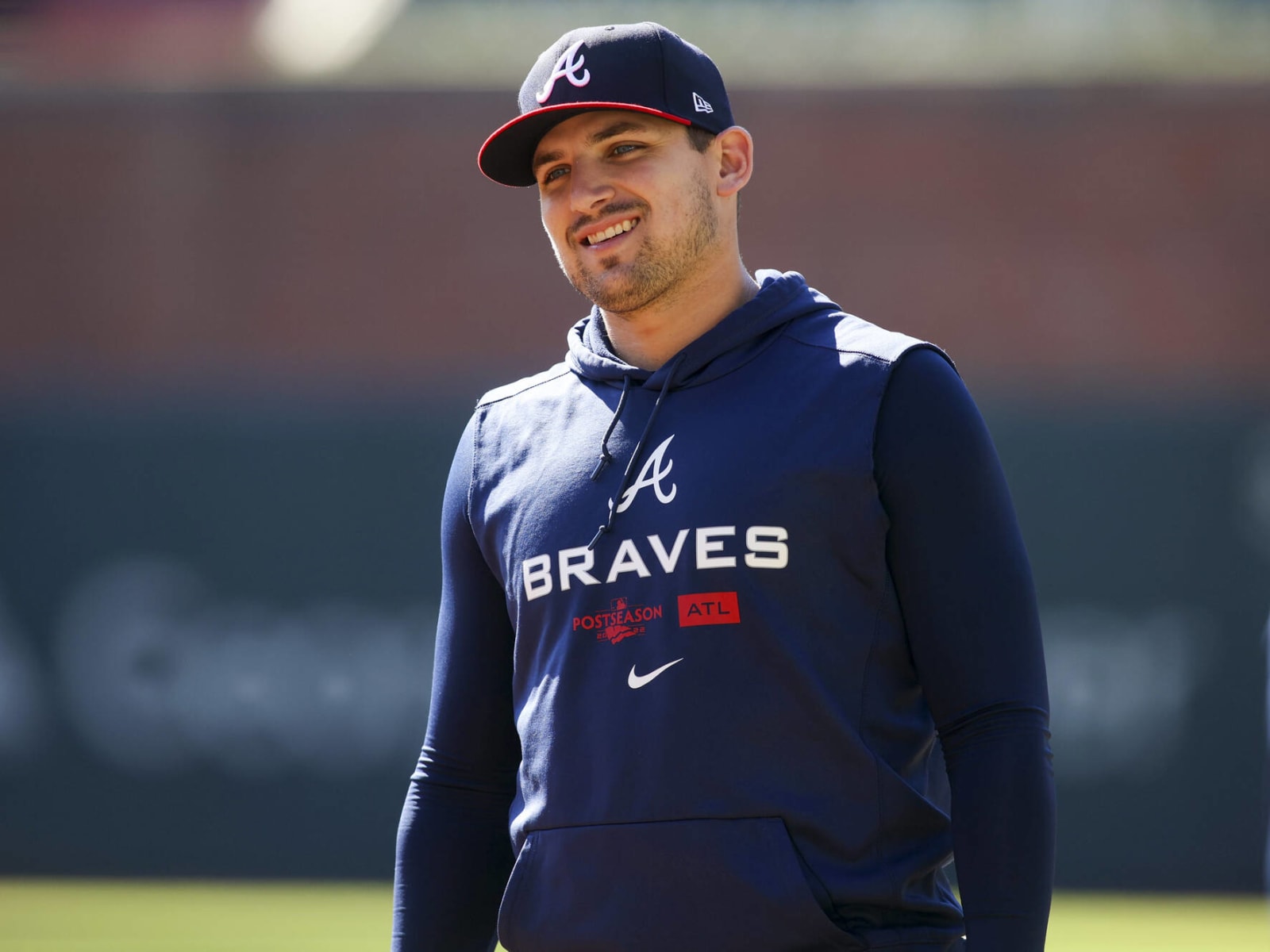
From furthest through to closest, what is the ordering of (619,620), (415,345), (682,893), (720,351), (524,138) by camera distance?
1. (415,345)
2. (524,138)
3. (720,351)
4. (619,620)
5. (682,893)

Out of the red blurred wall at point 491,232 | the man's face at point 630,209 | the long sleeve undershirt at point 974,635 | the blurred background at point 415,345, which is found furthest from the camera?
the red blurred wall at point 491,232

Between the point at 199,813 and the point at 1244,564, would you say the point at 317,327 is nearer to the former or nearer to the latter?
the point at 199,813

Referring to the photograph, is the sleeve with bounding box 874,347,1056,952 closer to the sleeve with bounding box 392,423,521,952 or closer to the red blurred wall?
the sleeve with bounding box 392,423,521,952

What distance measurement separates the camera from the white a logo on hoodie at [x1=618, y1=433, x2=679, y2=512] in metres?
1.98

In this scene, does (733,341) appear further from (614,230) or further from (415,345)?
(415,345)

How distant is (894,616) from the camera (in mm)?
1895

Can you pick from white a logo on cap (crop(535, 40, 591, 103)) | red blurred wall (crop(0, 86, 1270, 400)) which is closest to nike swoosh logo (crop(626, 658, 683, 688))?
white a logo on cap (crop(535, 40, 591, 103))

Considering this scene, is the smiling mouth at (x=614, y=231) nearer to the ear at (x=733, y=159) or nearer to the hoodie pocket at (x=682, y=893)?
the ear at (x=733, y=159)

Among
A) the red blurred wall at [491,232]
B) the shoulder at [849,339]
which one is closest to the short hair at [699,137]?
the shoulder at [849,339]

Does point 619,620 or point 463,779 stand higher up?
point 619,620

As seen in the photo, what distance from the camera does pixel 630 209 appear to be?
208cm

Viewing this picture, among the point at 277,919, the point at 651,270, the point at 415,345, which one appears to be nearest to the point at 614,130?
the point at 651,270

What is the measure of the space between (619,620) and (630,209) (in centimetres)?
52

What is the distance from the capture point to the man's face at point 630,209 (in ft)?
6.82
